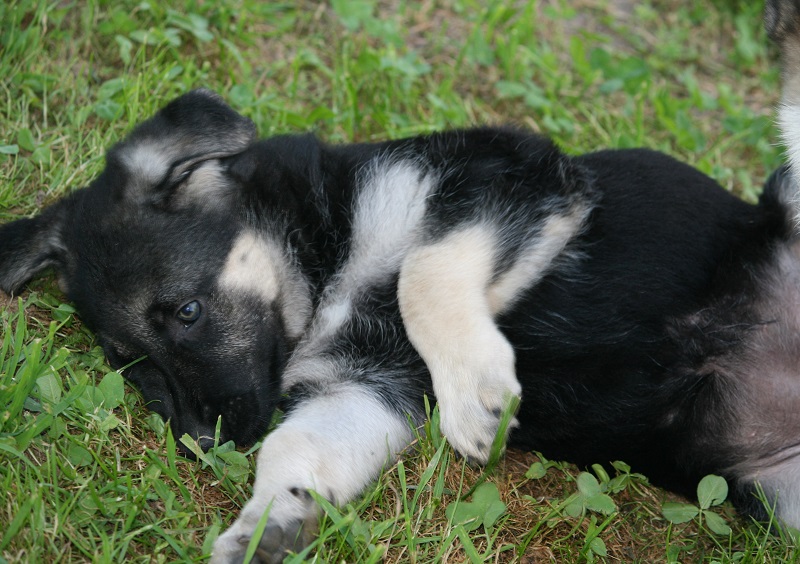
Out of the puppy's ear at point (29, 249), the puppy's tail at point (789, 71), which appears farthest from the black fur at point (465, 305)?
the puppy's tail at point (789, 71)

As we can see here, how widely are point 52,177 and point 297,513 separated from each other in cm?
212

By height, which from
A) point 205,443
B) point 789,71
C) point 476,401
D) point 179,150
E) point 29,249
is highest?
point 789,71

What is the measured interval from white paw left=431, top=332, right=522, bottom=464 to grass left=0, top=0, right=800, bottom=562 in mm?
89

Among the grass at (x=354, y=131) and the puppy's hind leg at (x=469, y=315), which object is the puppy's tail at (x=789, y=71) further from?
the grass at (x=354, y=131)

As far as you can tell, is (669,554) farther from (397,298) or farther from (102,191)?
(102,191)

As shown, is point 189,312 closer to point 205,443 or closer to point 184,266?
point 184,266

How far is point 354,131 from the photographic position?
15.7 feet

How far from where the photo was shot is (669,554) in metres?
2.96

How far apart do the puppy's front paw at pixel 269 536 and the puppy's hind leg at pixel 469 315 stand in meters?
0.56

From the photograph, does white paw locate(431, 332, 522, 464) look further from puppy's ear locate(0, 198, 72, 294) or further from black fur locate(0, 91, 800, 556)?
puppy's ear locate(0, 198, 72, 294)

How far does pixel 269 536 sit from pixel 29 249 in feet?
5.09

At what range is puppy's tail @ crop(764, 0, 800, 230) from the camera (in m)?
3.19

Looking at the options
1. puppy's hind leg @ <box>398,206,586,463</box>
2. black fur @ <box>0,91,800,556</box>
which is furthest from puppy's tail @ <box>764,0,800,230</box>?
puppy's hind leg @ <box>398,206,586,463</box>

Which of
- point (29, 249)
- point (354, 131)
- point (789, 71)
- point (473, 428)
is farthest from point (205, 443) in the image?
point (789, 71)
